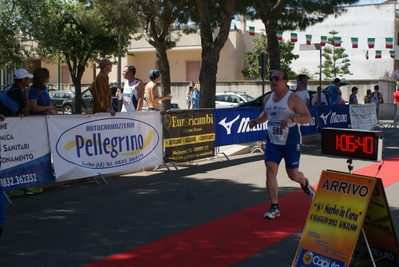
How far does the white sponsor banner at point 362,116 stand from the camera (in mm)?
20141

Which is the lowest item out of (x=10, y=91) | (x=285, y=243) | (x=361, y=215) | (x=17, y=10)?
(x=285, y=243)

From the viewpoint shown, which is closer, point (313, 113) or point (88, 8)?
point (313, 113)

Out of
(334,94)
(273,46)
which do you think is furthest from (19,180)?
(334,94)

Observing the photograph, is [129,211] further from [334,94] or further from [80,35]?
[80,35]

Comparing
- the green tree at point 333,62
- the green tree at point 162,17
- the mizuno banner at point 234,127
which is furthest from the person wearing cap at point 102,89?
the green tree at point 333,62

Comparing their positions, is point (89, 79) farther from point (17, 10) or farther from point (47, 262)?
point (47, 262)

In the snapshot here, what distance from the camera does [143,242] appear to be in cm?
648

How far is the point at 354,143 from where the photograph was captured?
5074 millimetres

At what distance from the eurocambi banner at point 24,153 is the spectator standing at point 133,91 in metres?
2.64

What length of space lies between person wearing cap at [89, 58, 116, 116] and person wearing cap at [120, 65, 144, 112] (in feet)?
2.97

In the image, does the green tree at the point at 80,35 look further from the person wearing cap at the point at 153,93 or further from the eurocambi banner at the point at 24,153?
the eurocambi banner at the point at 24,153

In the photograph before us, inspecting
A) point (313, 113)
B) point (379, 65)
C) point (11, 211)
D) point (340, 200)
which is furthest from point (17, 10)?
point (379, 65)

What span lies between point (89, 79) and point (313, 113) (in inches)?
1446

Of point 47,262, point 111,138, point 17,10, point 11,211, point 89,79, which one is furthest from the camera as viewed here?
point 89,79
